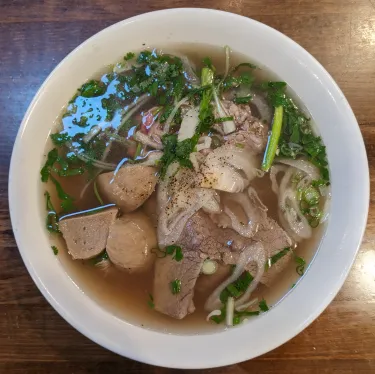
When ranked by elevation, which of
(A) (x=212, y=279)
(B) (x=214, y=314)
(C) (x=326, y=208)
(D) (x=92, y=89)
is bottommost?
(B) (x=214, y=314)

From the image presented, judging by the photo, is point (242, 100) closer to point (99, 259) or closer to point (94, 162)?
point (94, 162)

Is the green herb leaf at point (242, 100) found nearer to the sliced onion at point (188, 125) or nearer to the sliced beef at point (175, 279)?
the sliced onion at point (188, 125)

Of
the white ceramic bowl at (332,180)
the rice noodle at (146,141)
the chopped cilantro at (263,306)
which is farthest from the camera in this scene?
the rice noodle at (146,141)

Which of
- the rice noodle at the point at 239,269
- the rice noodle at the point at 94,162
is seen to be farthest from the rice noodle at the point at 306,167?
the rice noodle at the point at 94,162

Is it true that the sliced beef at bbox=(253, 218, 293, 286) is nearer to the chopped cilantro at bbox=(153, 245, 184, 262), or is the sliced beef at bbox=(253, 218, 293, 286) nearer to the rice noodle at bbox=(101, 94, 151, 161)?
the chopped cilantro at bbox=(153, 245, 184, 262)

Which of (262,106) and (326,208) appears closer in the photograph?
(326,208)

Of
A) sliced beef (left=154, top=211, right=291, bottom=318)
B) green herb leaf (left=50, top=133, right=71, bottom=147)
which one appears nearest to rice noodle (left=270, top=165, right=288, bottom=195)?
sliced beef (left=154, top=211, right=291, bottom=318)

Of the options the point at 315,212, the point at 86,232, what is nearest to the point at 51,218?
the point at 86,232
